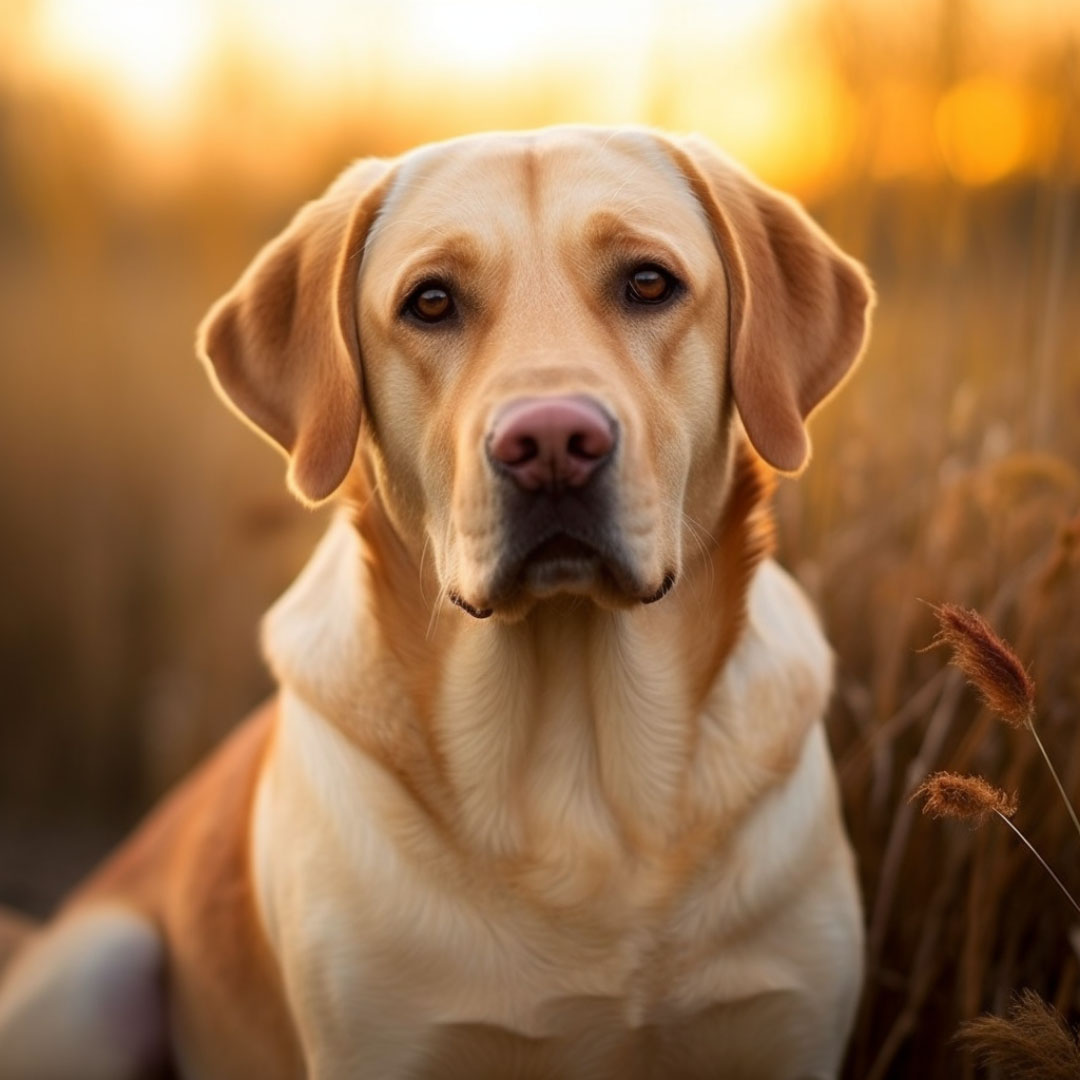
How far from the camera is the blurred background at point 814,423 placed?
280 cm

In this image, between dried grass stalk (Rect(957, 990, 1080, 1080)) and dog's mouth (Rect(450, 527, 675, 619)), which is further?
dog's mouth (Rect(450, 527, 675, 619))

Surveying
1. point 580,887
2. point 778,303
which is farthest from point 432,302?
point 580,887

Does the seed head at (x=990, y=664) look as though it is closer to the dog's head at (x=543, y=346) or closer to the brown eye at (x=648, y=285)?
the dog's head at (x=543, y=346)

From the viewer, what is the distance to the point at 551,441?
1963mm

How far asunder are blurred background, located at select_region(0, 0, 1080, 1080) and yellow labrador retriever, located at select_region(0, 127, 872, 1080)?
0.37 metres

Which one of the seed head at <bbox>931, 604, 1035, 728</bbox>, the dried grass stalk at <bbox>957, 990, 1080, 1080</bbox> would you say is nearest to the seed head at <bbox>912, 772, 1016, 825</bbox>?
the seed head at <bbox>931, 604, 1035, 728</bbox>

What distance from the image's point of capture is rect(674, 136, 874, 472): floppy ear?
7.60ft

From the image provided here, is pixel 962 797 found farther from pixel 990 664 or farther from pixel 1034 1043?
pixel 1034 1043

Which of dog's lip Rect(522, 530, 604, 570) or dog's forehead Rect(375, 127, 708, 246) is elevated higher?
dog's forehead Rect(375, 127, 708, 246)

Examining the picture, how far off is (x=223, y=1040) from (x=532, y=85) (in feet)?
9.31

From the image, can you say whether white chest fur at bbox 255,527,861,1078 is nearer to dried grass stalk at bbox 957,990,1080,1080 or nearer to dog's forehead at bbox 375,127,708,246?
dried grass stalk at bbox 957,990,1080,1080

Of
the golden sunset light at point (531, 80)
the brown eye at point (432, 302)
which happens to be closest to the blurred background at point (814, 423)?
the golden sunset light at point (531, 80)

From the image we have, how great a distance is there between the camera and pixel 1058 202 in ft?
9.85

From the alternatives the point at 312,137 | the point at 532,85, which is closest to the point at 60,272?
the point at 312,137
